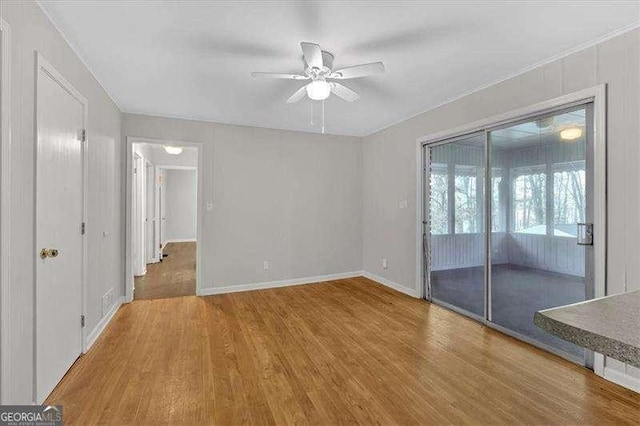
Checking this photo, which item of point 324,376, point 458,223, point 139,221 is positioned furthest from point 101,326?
point 458,223

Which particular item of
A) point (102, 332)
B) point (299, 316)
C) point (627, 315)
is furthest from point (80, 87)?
point (627, 315)

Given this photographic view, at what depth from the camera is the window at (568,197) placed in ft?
7.86

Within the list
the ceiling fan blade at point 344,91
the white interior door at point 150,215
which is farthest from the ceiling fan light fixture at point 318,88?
the white interior door at point 150,215

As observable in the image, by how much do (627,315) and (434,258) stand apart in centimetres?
327

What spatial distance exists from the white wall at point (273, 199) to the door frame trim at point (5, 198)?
259 centimetres

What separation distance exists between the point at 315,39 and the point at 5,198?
2.07 metres

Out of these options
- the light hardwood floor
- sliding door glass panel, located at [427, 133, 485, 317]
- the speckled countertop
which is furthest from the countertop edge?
sliding door glass panel, located at [427, 133, 485, 317]

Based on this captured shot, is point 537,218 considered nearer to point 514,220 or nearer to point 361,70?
point 514,220

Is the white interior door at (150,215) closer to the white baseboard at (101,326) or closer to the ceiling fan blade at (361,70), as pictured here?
the white baseboard at (101,326)

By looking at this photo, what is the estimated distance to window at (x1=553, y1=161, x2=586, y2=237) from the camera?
7.86 ft

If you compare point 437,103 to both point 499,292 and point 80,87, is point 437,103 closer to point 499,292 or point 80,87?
point 499,292

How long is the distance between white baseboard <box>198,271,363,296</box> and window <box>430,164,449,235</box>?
1.82 metres

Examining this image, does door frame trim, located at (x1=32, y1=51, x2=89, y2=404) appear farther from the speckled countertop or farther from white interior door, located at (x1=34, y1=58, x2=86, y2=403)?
the speckled countertop

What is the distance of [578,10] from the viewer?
1881 millimetres
